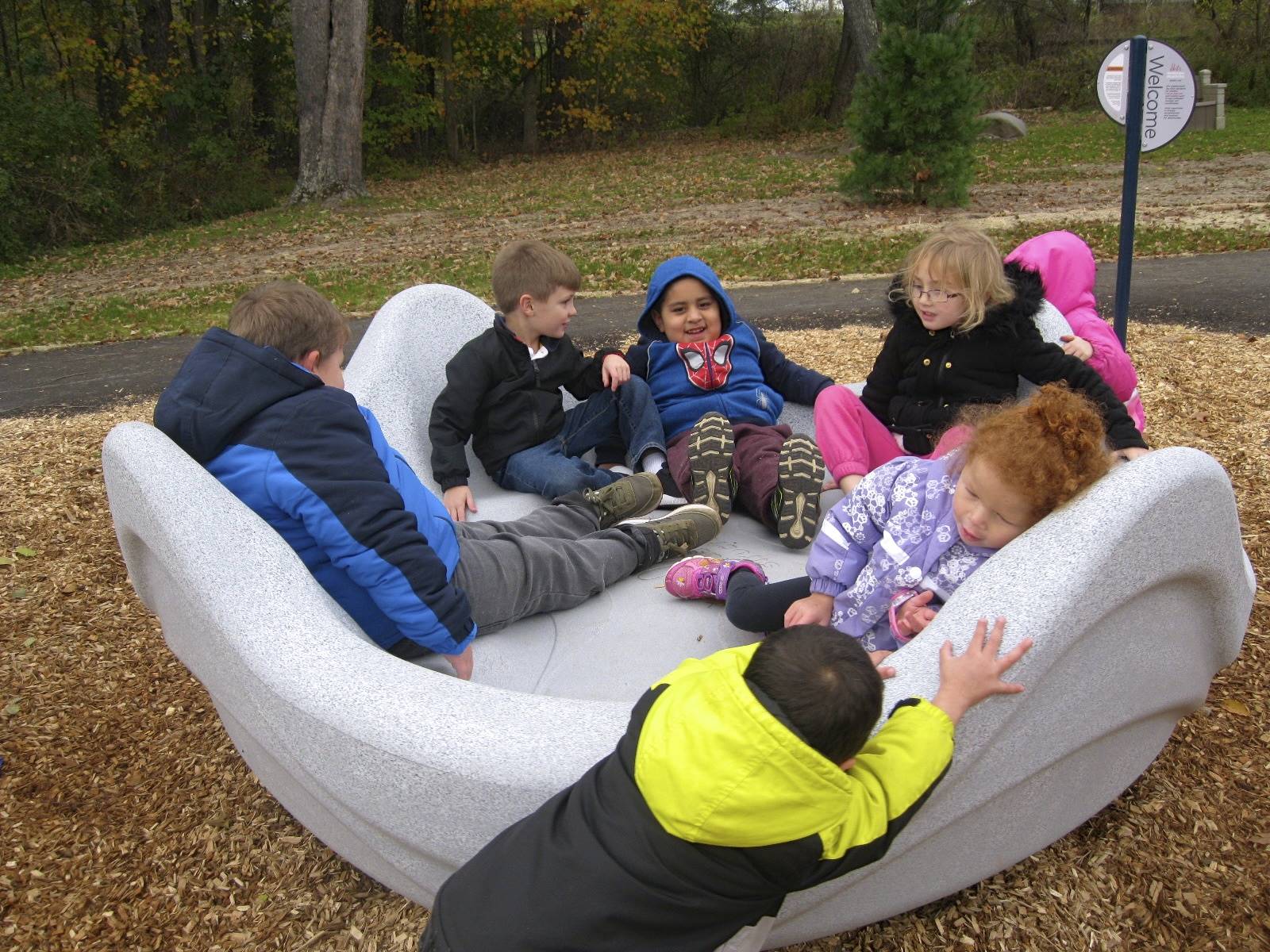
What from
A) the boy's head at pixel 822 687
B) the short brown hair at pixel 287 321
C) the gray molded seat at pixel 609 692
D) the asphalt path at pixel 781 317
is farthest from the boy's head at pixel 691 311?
the asphalt path at pixel 781 317

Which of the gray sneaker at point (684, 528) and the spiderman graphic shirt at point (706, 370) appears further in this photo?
the spiderman graphic shirt at point (706, 370)

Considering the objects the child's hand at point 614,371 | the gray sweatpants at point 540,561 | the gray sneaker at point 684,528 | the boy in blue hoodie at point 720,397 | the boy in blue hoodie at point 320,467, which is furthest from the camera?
the child's hand at point 614,371

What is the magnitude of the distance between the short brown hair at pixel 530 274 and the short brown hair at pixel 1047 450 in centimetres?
207

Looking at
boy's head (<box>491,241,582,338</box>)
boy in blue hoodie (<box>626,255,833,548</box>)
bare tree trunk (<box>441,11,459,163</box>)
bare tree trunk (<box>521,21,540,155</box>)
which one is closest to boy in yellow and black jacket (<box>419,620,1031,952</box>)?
boy in blue hoodie (<box>626,255,833,548</box>)

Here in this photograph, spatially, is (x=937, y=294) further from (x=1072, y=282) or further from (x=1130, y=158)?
(x=1130, y=158)

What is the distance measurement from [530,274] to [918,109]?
1015 centimetres

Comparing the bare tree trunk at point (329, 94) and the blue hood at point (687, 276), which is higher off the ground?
the bare tree trunk at point (329, 94)

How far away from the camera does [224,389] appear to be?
2572 mm

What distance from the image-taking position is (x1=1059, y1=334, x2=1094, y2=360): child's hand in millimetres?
3957

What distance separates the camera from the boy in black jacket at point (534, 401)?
405 cm

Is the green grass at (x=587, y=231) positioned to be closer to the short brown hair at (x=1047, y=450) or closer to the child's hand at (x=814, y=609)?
the child's hand at (x=814, y=609)

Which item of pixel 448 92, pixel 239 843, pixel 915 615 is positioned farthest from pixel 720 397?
pixel 448 92

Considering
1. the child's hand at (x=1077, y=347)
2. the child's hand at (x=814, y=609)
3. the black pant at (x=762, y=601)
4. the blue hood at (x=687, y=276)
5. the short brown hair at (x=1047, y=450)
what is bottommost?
the black pant at (x=762, y=601)

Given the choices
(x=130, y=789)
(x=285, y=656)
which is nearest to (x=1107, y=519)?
(x=285, y=656)
